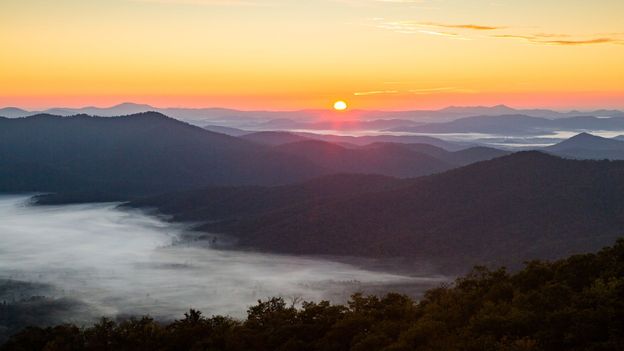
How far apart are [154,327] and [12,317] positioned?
285 feet

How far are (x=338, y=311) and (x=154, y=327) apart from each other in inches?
834

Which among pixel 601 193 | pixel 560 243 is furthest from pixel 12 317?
pixel 601 193

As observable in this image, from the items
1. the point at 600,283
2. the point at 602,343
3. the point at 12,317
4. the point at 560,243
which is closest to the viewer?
the point at 602,343

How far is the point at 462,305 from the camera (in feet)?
192

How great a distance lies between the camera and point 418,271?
176m

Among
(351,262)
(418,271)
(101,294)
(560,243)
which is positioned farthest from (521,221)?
(101,294)

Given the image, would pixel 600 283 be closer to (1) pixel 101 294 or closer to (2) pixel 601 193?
(1) pixel 101 294

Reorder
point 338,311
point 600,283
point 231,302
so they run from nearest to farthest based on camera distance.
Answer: point 600,283, point 338,311, point 231,302

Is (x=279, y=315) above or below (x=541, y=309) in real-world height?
below

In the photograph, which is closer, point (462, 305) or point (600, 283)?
point (600, 283)

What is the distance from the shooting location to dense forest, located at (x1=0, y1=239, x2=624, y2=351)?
44.1 m

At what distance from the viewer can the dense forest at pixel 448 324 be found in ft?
145

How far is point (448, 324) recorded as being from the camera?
54188 mm

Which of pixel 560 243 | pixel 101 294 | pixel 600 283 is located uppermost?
pixel 600 283
